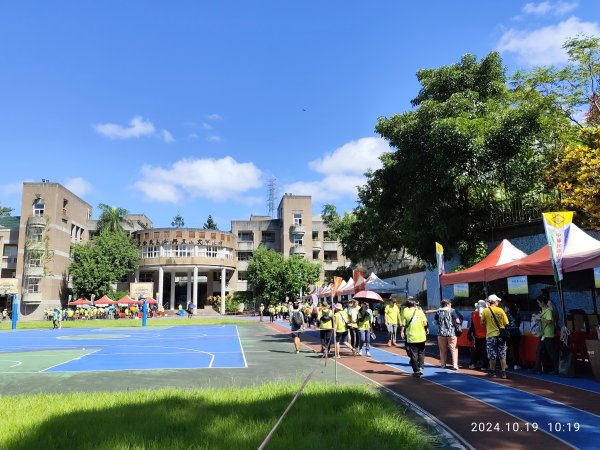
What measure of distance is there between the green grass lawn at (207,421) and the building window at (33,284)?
57.9m

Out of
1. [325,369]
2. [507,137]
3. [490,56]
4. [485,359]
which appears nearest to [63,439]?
[325,369]

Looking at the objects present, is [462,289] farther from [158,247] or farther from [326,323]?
[158,247]

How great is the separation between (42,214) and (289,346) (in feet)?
174

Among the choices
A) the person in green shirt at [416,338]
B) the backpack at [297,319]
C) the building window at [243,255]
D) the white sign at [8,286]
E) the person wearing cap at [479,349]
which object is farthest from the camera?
the building window at [243,255]

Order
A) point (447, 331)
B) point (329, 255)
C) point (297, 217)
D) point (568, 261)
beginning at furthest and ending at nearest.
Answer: point (329, 255)
point (297, 217)
point (447, 331)
point (568, 261)

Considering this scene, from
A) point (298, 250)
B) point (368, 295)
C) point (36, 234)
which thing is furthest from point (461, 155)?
point (36, 234)

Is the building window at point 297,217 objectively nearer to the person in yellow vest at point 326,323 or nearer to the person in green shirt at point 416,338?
the person in yellow vest at point 326,323

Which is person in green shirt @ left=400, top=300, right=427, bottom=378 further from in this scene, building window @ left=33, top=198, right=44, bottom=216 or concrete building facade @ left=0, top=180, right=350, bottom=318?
building window @ left=33, top=198, right=44, bottom=216

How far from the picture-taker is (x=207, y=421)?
6.55m

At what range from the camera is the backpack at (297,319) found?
57.8ft

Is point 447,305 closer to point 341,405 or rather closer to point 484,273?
point 484,273
